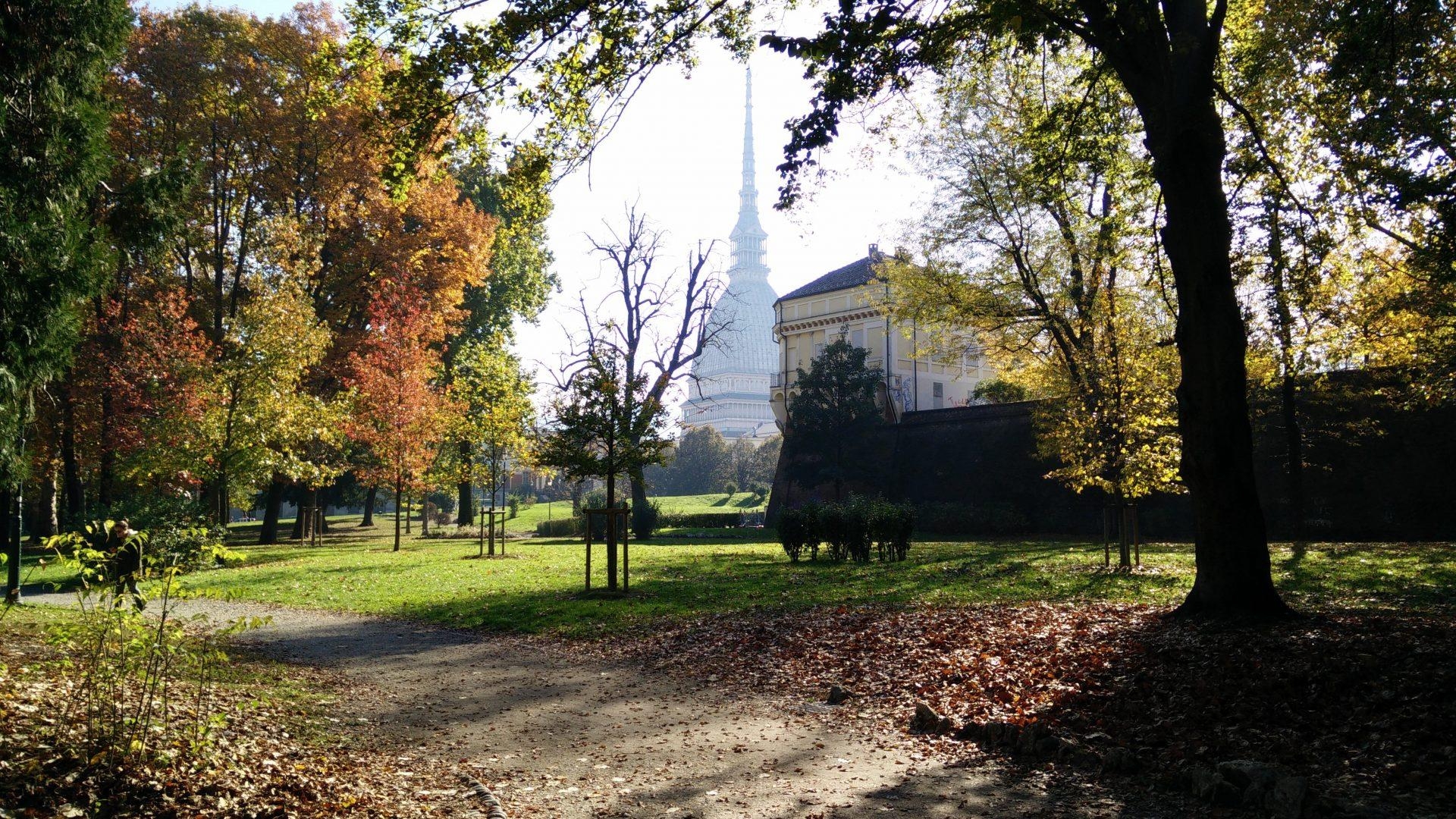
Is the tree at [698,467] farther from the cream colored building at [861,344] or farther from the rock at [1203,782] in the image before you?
the rock at [1203,782]

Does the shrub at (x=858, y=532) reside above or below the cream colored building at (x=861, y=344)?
below

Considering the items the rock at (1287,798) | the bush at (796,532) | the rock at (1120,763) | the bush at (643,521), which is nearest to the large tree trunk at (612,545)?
the bush at (796,532)

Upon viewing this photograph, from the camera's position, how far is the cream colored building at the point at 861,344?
170 ft

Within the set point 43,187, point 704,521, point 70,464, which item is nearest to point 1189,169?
point 43,187

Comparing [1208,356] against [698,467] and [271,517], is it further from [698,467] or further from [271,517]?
[698,467]

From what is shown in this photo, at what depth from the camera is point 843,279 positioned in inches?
2196

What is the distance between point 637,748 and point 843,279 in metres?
51.1

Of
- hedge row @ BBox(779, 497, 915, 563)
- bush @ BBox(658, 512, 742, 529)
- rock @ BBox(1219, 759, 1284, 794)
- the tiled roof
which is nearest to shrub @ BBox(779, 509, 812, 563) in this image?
hedge row @ BBox(779, 497, 915, 563)

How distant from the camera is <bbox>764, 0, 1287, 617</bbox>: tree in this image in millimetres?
9188

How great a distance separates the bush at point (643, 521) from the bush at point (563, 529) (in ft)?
11.8

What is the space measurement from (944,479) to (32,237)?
3680cm

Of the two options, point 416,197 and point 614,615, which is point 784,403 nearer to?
point 416,197

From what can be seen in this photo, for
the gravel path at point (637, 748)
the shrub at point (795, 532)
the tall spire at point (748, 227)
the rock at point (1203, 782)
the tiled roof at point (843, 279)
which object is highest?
the tall spire at point (748, 227)

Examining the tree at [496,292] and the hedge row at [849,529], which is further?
the tree at [496,292]
